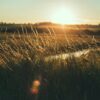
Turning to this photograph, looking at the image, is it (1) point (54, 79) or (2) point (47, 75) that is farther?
(2) point (47, 75)

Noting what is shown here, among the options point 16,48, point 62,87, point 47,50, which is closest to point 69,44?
point 47,50

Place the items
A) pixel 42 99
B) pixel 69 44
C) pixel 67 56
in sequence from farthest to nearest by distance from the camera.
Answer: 1. pixel 69 44
2. pixel 67 56
3. pixel 42 99

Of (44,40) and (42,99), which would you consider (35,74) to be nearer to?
(42,99)

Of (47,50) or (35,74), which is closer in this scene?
(35,74)

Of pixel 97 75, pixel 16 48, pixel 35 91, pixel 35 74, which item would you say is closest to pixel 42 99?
pixel 35 91

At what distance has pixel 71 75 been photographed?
7230mm

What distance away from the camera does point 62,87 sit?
6.95m

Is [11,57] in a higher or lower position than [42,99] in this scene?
higher

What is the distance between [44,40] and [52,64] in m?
1.57

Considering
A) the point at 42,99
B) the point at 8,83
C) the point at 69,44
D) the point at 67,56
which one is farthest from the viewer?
the point at 69,44

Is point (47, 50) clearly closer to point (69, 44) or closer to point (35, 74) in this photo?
point (69, 44)

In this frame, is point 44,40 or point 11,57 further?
point 44,40

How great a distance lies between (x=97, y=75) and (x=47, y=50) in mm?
2095

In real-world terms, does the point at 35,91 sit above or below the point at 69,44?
below
